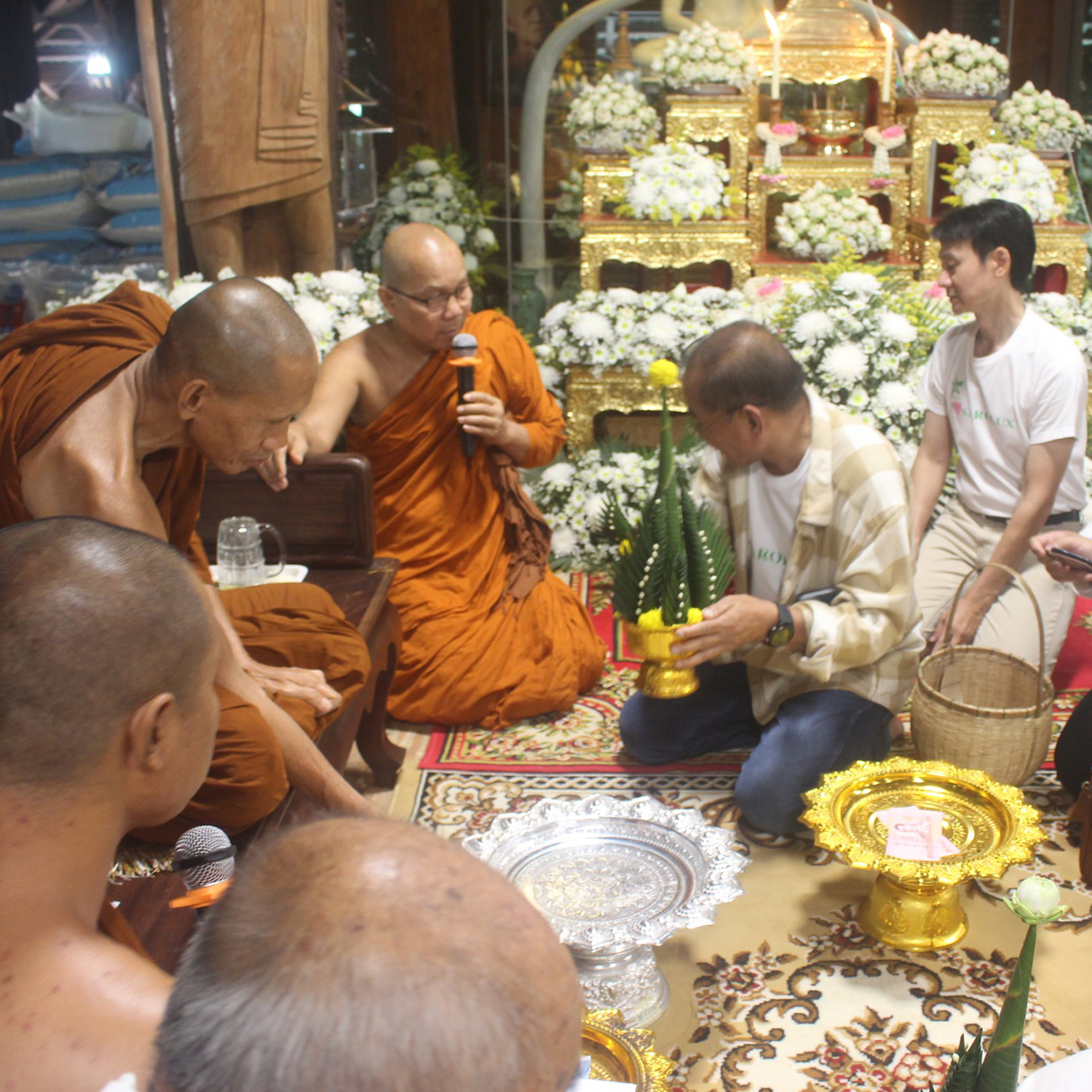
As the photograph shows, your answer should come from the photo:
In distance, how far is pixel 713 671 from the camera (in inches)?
126

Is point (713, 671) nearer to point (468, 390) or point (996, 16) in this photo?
point (468, 390)

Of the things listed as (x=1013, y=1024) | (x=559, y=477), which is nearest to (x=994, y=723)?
(x=1013, y=1024)

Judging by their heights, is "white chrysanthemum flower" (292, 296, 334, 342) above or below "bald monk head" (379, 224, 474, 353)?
below

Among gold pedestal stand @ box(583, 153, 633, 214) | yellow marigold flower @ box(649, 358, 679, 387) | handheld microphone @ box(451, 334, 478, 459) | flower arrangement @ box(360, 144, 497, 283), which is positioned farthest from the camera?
flower arrangement @ box(360, 144, 497, 283)

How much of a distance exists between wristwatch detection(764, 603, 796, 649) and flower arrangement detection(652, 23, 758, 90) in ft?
14.5

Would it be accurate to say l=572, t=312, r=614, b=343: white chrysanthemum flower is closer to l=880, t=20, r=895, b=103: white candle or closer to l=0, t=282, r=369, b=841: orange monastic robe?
l=880, t=20, r=895, b=103: white candle

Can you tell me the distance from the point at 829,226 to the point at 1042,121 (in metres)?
1.36

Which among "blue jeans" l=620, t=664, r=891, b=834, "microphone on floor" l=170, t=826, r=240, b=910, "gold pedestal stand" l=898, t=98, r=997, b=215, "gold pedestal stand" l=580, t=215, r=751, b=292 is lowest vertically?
"blue jeans" l=620, t=664, r=891, b=834

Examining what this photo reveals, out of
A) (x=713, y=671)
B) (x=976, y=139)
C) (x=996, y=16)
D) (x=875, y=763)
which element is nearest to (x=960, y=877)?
(x=875, y=763)

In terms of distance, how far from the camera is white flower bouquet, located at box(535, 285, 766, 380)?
16.8 ft

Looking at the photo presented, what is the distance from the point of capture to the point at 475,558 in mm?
3742

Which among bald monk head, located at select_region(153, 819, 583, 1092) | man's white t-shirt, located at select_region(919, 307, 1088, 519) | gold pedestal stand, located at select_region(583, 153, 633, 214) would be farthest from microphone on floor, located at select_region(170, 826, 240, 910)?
gold pedestal stand, located at select_region(583, 153, 633, 214)

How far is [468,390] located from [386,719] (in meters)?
1.07

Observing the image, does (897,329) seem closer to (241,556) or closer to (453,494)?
(453,494)
